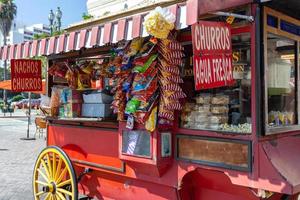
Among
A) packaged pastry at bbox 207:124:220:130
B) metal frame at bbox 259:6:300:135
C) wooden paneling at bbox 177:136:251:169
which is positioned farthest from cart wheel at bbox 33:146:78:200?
metal frame at bbox 259:6:300:135

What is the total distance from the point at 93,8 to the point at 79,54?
49.4 inches

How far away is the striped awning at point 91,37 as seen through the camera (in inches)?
134

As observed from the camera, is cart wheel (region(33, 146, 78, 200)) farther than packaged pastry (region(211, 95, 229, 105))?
Yes

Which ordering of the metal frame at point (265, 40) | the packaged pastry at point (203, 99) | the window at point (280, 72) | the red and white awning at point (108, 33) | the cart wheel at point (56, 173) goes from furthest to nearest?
the cart wheel at point (56, 173) < the packaged pastry at point (203, 99) < the window at point (280, 72) < the metal frame at point (265, 40) < the red and white awning at point (108, 33)

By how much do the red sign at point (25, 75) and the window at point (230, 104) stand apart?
9.83ft

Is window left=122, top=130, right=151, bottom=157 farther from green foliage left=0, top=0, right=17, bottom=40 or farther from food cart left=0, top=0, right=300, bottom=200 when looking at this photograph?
green foliage left=0, top=0, right=17, bottom=40

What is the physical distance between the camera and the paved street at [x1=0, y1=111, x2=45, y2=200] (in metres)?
6.39

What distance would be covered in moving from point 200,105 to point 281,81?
0.74m

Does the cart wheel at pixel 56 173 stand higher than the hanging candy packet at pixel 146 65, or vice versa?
the hanging candy packet at pixel 146 65

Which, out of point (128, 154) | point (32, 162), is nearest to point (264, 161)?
point (128, 154)

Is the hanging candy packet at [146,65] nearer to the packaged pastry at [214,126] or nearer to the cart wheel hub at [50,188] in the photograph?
the packaged pastry at [214,126]

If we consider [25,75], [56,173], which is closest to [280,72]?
[56,173]

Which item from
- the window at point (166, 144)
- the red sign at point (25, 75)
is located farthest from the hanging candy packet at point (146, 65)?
the red sign at point (25, 75)

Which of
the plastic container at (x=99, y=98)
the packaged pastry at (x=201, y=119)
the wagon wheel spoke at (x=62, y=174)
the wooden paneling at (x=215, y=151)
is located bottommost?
the wagon wheel spoke at (x=62, y=174)
